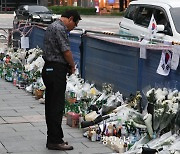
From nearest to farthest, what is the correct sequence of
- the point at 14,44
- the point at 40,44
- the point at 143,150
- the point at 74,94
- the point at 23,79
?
the point at 143,150 < the point at 74,94 < the point at 23,79 < the point at 40,44 < the point at 14,44

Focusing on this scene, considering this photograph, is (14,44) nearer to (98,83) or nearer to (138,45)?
(98,83)

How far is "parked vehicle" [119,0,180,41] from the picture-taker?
9.83m

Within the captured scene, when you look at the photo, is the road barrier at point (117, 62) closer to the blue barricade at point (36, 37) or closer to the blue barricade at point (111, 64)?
the blue barricade at point (111, 64)

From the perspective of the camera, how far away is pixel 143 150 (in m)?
5.68

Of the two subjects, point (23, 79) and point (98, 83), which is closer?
point (98, 83)

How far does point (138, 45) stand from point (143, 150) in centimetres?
222

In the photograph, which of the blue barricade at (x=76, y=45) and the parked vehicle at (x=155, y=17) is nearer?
the parked vehicle at (x=155, y=17)

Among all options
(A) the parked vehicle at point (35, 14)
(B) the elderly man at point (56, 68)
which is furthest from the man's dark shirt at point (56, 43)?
(A) the parked vehicle at point (35, 14)

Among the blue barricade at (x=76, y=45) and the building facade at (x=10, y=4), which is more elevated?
the blue barricade at (x=76, y=45)

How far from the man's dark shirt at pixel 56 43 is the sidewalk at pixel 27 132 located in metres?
1.18

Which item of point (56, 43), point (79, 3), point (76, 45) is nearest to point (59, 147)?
point (56, 43)

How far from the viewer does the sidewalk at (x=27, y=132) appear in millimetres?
6438

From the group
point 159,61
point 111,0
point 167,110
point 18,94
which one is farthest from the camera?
point 111,0

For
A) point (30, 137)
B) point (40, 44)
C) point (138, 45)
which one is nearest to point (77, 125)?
point (30, 137)
